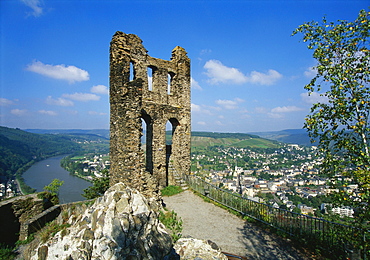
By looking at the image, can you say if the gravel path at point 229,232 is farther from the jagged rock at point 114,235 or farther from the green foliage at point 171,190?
the jagged rock at point 114,235

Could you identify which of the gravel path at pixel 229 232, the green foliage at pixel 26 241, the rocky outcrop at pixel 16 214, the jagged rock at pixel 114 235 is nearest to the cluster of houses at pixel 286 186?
the gravel path at pixel 229 232

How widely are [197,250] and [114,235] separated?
2.62 m

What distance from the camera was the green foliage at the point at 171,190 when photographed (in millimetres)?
12792

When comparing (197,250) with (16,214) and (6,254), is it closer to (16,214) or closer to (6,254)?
(6,254)

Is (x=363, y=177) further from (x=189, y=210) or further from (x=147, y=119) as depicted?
(x=147, y=119)

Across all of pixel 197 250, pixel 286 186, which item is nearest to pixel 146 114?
pixel 197 250

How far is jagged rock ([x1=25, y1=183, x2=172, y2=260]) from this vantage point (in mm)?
3053

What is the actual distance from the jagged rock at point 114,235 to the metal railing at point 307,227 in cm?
417

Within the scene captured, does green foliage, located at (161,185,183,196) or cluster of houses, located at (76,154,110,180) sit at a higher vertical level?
green foliage, located at (161,185,183,196)

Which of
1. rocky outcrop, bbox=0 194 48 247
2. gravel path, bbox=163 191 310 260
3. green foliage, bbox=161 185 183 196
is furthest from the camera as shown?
green foliage, bbox=161 185 183 196

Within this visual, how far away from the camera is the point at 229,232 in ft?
26.5

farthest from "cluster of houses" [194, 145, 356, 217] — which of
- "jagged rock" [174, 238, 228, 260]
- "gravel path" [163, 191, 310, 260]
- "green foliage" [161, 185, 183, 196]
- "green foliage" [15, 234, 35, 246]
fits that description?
"green foliage" [15, 234, 35, 246]

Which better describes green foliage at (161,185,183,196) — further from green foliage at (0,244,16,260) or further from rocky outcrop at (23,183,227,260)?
rocky outcrop at (23,183,227,260)

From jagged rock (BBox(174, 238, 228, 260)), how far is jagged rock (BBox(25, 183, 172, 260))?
4.71ft
